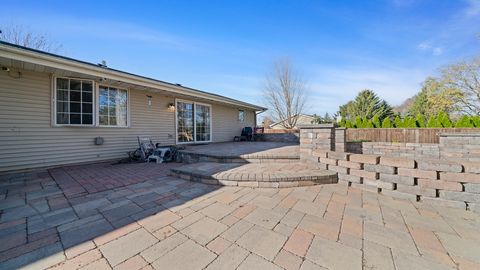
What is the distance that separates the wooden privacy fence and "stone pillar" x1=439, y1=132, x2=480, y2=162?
10.1ft

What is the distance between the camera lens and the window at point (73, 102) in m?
4.76

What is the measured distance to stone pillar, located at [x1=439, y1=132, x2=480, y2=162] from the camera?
5.62 m

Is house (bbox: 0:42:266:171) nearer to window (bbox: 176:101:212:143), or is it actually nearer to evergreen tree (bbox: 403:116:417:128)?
window (bbox: 176:101:212:143)

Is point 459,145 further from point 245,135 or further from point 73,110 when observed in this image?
point 73,110

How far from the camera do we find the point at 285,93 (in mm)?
18047

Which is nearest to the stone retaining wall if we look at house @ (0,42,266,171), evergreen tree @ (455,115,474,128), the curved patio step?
the curved patio step

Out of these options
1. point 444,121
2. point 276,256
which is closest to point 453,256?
point 276,256

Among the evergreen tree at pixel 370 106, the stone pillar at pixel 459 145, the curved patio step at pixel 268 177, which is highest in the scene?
the evergreen tree at pixel 370 106

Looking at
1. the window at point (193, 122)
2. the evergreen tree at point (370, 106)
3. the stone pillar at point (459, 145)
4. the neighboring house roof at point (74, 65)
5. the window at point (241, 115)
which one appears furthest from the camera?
the evergreen tree at point (370, 106)

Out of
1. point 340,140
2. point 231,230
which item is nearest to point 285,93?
point 340,140

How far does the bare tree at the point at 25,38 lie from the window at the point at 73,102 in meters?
10.0

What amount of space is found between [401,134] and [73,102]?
498 inches

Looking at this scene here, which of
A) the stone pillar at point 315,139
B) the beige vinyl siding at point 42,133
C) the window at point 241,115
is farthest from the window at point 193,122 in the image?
the stone pillar at point 315,139

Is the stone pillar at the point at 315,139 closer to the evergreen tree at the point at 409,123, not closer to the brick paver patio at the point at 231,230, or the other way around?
the brick paver patio at the point at 231,230
